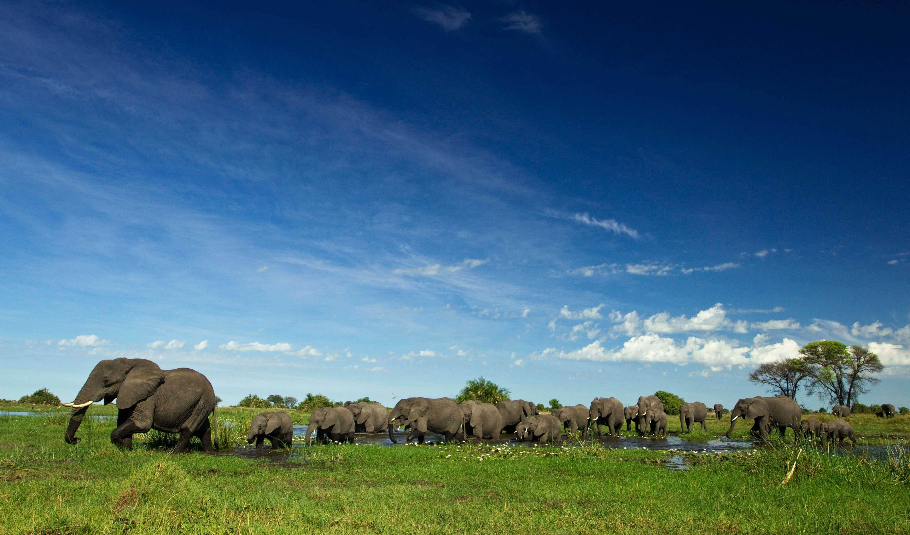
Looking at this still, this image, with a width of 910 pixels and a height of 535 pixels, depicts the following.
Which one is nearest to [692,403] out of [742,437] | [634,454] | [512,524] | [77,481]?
[742,437]

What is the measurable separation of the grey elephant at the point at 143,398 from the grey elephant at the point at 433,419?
965cm

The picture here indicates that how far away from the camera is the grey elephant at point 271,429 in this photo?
2112cm

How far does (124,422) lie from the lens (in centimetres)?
1706

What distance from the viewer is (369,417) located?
33.4m

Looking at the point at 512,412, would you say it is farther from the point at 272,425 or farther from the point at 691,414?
the point at 272,425

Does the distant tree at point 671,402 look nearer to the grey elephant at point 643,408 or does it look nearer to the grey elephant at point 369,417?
the grey elephant at point 643,408

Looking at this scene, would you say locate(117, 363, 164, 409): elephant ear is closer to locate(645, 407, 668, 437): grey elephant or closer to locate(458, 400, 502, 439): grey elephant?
locate(458, 400, 502, 439): grey elephant

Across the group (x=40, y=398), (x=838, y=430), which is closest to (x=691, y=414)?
(x=838, y=430)

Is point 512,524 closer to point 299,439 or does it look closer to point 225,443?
point 225,443

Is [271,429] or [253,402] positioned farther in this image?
[253,402]

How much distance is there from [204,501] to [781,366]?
256 feet

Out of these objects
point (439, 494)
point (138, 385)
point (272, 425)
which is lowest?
point (439, 494)

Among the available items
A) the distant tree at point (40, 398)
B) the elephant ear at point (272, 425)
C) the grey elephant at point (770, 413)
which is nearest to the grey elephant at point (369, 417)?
the elephant ear at point (272, 425)

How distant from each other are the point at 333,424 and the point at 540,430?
1049 centimetres
